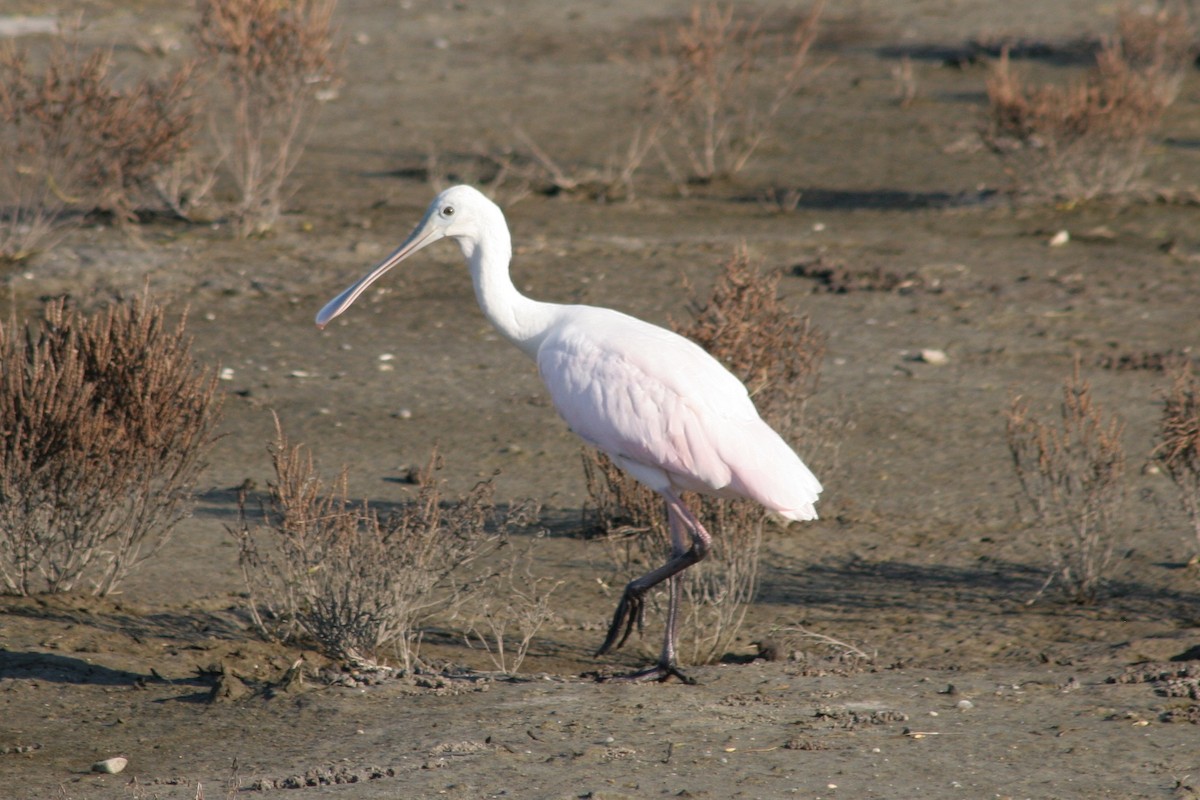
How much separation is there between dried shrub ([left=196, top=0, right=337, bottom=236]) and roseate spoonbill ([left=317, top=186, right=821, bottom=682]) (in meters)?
6.95

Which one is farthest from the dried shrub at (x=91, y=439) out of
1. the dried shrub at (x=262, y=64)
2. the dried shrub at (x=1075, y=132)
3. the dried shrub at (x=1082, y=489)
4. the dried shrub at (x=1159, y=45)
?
the dried shrub at (x=1159, y=45)

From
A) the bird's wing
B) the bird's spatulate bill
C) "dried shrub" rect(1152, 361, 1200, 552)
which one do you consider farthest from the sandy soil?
the bird's spatulate bill

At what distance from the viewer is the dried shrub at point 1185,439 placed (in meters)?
7.01

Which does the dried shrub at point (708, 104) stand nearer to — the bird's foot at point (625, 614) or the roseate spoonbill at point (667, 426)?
the roseate spoonbill at point (667, 426)

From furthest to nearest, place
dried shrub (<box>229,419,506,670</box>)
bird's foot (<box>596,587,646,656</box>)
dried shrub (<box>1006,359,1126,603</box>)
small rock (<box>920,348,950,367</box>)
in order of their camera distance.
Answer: small rock (<box>920,348,950,367</box>)
dried shrub (<box>1006,359,1126,603</box>)
bird's foot (<box>596,587,646,656</box>)
dried shrub (<box>229,419,506,670</box>)

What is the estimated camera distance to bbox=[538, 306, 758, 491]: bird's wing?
20.0ft

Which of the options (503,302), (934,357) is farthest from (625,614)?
(934,357)

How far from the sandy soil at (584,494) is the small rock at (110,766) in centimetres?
5

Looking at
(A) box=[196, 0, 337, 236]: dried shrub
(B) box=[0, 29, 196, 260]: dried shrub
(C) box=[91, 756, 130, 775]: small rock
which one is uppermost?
(A) box=[196, 0, 337, 236]: dried shrub

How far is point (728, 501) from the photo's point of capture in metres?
7.04

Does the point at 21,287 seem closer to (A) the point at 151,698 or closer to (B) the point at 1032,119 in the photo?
(A) the point at 151,698

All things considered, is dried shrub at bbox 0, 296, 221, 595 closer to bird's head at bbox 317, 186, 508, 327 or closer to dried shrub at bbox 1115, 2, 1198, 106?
bird's head at bbox 317, 186, 508, 327

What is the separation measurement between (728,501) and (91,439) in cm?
259

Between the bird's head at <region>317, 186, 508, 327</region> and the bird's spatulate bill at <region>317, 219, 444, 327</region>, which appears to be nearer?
the bird's head at <region>317, 186, 508, 327</region>
